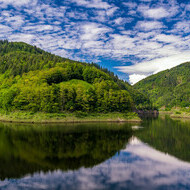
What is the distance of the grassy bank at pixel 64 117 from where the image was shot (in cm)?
9069

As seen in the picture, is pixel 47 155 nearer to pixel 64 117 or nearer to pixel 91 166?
pixel 91 166

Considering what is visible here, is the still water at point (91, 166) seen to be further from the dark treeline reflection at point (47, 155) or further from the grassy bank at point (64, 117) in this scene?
the grassy bank at point (64, 117)

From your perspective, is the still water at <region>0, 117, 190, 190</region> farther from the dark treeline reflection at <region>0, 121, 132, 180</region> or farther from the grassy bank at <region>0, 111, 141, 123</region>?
the grassy bank at <region>0, 111, 141, 123</region>

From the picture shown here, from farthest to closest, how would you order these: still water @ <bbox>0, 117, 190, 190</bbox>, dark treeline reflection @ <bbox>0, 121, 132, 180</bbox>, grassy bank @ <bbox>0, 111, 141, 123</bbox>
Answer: grassy bank @ <bbox>0, 111, 141, 123</bbox> → dark treeline reflection @ <bbox>0, 121, 132, 180</bbox> → still water @ <bbox>0, 117, 190, 190</bbox>

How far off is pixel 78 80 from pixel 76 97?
33915 millimetres

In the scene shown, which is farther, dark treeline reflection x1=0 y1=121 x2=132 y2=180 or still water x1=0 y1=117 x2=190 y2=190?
dark treeline reflection x1=0 y1=121 x2=132 y2=180

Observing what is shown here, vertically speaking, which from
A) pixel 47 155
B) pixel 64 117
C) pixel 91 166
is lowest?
pixel 91 166

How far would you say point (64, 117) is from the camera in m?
94.4

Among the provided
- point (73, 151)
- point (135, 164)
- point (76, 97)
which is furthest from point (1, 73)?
point (135, 164)

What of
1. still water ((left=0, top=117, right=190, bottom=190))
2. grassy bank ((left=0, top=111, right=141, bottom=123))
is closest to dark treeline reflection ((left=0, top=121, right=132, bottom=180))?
still water ((left=0, top=117, right=190, bottom=190))

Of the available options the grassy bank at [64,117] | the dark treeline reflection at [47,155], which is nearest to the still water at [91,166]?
the dark treeline reflection at [47,155]

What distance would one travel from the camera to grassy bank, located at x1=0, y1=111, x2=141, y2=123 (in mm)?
90688

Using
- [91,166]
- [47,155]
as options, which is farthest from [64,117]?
[91,166]

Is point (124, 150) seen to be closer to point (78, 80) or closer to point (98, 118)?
point (98, 118)
